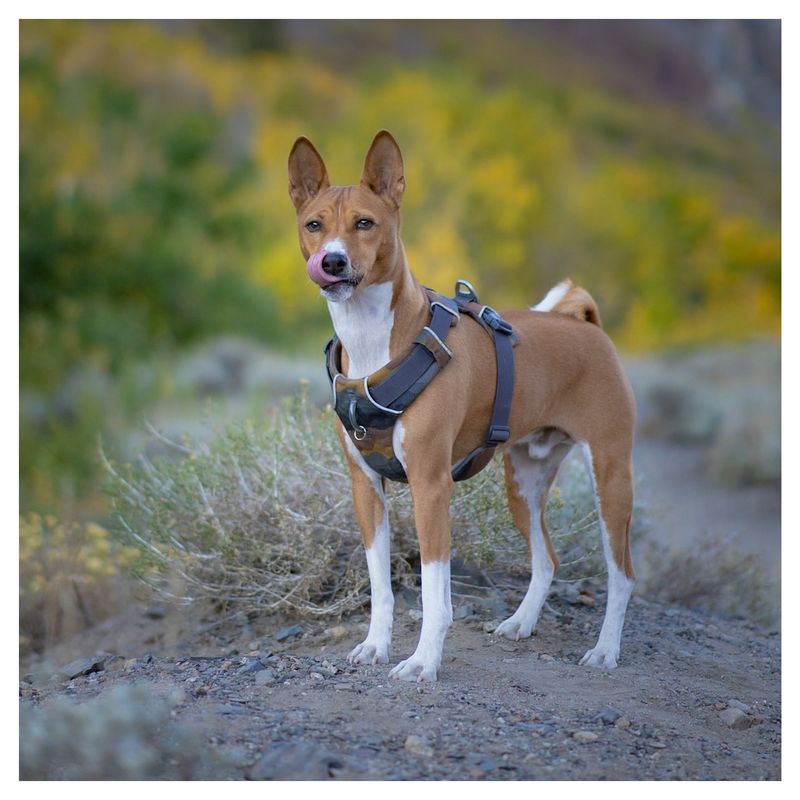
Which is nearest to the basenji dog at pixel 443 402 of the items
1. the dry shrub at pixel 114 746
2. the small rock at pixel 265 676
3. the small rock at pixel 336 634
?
the small rock at pixel 265 676

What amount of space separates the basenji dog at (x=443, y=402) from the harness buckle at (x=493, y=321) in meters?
0.06

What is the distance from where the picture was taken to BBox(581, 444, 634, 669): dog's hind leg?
533cm

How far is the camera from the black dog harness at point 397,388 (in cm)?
459

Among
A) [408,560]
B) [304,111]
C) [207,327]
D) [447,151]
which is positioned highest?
[304,111]

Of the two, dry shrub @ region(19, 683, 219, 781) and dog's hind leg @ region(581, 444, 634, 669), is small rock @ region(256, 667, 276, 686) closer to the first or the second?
dry shrub @ region(19, 683, 219, 781)

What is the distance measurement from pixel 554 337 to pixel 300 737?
2294 mm

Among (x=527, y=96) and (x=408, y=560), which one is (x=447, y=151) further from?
(x=408, y=560)

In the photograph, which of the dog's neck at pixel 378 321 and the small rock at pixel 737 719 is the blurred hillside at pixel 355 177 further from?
the small rock at pixel 737 719

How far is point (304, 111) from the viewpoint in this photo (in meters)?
29.9

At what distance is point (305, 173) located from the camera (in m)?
4.68

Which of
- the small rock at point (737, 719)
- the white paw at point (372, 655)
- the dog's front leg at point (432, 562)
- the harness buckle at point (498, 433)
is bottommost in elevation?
the small rock at point (737, 719)

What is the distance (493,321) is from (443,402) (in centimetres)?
59

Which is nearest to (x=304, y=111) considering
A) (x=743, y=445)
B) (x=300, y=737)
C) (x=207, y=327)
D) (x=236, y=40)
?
(x=236, y=40)

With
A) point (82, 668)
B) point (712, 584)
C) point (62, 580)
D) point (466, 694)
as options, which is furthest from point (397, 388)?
point (712, 584)
